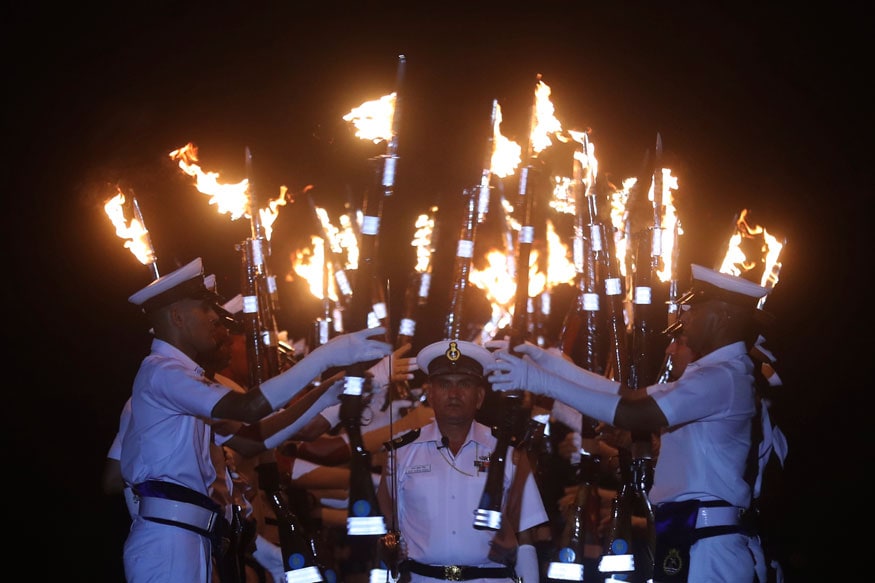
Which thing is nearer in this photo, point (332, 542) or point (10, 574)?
point (10, 574)

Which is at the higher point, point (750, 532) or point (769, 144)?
point (769, 144)

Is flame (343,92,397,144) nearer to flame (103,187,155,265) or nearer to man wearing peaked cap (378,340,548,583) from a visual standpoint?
man wearing peaked cap (378,340,548,583)

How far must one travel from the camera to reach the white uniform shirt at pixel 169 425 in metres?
4.89

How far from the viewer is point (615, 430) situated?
6426 millimetres

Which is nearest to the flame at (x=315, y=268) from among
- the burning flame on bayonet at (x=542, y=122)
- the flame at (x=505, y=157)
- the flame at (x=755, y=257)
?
the flame at (x=505, y=157)

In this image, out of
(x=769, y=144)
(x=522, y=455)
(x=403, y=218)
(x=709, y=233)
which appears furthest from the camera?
(x=403, y=218)

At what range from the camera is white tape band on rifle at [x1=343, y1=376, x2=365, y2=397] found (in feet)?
15.8

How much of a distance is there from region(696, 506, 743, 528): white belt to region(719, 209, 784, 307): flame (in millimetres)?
2132

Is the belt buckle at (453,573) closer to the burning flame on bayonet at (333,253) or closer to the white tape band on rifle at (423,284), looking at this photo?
the burning flame on bayonet at (333,253)

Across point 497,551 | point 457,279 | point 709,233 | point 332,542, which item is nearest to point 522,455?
point 497,551

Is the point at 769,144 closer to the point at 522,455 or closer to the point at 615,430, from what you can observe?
the point at 615,430

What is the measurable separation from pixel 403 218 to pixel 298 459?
3977mm

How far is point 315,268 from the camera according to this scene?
9625 mm

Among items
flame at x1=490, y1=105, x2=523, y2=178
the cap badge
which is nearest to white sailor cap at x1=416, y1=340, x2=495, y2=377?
the cap badge
